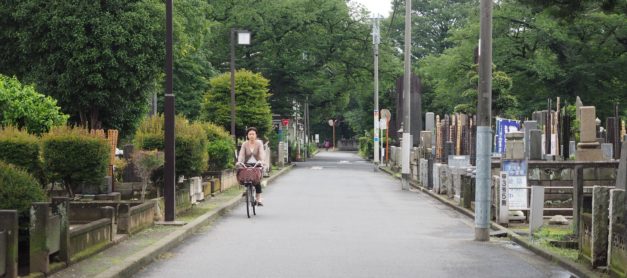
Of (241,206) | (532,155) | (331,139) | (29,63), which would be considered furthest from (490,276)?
(331,139)

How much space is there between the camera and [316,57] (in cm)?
6081

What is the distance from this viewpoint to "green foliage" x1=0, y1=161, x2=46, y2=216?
880cm

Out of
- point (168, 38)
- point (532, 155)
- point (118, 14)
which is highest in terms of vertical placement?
point (118, 14)

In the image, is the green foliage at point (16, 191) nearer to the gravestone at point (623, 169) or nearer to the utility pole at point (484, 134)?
the gravestone at point (623, 169)

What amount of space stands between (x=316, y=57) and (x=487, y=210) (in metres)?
46.7

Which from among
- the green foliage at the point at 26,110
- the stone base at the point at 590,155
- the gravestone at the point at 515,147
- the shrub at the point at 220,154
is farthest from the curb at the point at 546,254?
the green foliage at the point at 26,110

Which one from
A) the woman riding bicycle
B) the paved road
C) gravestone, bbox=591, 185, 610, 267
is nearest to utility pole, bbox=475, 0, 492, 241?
the paved road

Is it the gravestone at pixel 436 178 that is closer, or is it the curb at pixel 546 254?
the curb at pixel 546 254

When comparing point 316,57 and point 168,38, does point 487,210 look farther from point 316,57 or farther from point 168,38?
point 316,57

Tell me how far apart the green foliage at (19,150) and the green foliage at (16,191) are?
3.43 m

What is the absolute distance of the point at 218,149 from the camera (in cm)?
2839

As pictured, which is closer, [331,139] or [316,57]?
[316,57]

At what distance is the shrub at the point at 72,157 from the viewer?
13727 mm

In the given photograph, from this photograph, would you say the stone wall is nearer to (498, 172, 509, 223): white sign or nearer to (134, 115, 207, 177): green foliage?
(134, 115, 207, 177): green foliage
